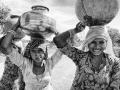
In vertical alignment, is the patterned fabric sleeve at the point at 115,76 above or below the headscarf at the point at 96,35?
below

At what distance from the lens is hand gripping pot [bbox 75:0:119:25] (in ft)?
13.4

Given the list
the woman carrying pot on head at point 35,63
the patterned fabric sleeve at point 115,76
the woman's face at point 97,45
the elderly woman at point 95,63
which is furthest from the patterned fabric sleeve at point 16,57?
the patterned fabric sleeve at point 115,76

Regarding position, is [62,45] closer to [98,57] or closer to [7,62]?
[98,57]

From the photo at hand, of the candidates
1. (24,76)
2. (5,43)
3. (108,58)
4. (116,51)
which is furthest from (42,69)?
(116,51)

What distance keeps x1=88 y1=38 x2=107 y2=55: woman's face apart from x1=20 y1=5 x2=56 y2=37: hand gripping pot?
0.61 metres

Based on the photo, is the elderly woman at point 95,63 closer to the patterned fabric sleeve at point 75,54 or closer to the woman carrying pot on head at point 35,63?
the patterned fabric sleeve at point 75,54

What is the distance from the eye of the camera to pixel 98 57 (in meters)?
4.28

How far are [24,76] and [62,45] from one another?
0.71m

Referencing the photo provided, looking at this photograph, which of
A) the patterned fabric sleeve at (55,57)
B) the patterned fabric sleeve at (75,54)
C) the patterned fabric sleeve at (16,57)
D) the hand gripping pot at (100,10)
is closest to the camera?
the hand gripping pot at (100,10)

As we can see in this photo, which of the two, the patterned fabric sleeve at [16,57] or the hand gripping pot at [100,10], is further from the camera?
the patterned fabric sleeve at [16,57]

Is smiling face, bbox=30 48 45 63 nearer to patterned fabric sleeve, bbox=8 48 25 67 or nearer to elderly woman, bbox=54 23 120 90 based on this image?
patterned fabric sleeve, bbox=8 48 25 67

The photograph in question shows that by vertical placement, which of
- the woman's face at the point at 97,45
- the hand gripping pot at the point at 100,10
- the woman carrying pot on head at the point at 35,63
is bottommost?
the woman carrying pot on head at the point at 35,63

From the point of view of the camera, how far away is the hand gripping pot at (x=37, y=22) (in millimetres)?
4316

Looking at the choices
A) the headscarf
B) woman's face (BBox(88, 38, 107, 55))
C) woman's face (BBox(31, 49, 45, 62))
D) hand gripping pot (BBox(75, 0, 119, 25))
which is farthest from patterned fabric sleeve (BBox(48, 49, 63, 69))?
hand gripping pot (BBox(75, 0, 119, 25))
